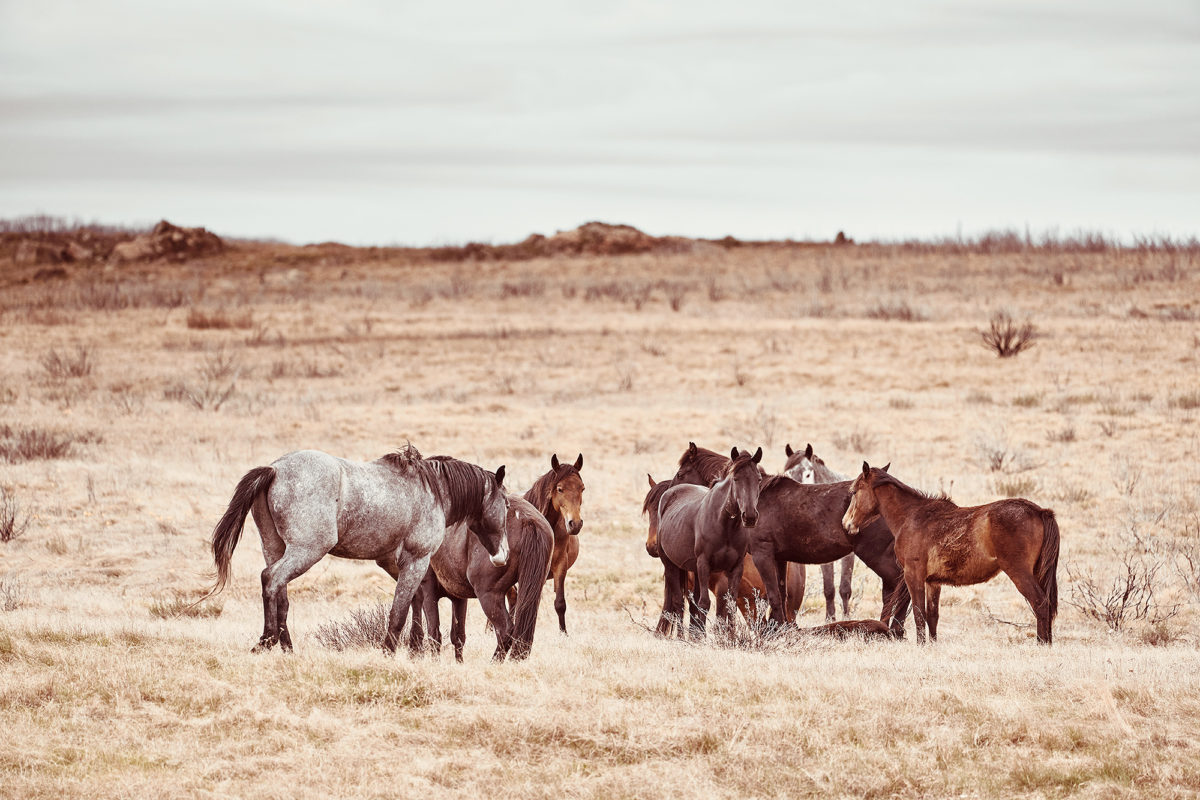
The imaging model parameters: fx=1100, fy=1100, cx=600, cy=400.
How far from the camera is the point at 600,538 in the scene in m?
13.9

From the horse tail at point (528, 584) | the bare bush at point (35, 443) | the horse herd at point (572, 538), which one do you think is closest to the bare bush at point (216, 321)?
the bare bush at point (35, 443)

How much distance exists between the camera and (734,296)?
4184 centimetres

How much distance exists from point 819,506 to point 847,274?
39.2 metres

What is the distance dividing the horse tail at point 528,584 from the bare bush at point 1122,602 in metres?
5.30

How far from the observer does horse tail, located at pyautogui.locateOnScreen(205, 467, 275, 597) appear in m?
7.22

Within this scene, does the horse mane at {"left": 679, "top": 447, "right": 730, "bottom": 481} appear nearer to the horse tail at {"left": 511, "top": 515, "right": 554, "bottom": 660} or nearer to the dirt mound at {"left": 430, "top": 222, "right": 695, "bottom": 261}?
the horse tail at {"left": 511, "top": 515, "right": 554, "bottom": 660}

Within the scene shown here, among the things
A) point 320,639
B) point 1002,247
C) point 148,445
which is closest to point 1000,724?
point 320,639

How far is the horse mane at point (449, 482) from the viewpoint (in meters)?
7.80

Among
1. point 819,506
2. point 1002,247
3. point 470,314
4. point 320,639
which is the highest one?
point 1002,247

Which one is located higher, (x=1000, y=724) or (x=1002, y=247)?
(x=1002, y=247)

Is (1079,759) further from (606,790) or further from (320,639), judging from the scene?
(320,639)

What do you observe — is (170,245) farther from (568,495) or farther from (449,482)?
(449,482)

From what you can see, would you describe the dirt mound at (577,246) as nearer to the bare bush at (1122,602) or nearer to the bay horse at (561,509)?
the bare bush at (1122,602)

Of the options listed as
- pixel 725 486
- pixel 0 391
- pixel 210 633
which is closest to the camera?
pixel 210 633
